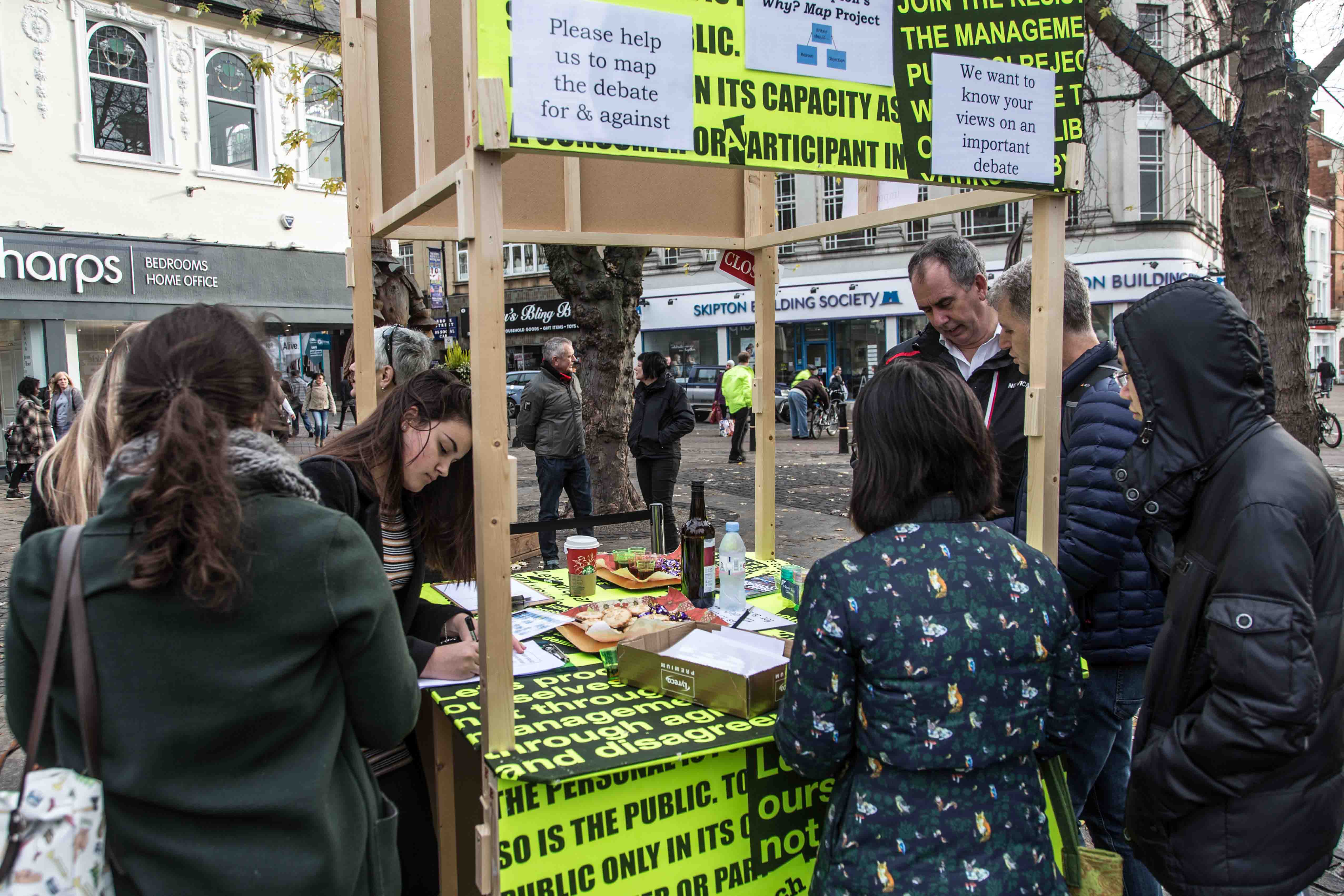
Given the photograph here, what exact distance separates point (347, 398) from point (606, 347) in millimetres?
5922

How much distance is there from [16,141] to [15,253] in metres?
1.70

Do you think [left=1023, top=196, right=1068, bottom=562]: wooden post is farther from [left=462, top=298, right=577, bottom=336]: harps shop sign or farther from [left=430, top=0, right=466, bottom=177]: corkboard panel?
[left=462, top=298, right=577, bottom=336]: harps shop sign

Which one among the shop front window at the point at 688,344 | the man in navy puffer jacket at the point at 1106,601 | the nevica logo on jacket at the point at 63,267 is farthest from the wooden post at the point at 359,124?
the shop front window at the point at 688,344

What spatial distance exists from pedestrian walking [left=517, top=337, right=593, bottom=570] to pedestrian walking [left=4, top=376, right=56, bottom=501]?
6.90 meters

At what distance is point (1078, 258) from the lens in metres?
26.2

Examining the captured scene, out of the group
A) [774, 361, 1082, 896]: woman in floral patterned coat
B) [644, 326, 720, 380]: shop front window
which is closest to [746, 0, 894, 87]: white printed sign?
[774, 361, 1082, 896]: woman in floral patterned coat

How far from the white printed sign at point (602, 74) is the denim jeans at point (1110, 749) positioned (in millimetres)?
1861

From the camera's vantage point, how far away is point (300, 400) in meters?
18.8

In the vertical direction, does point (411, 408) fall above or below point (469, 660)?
above

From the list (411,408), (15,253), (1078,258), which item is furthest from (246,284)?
(1078,258)

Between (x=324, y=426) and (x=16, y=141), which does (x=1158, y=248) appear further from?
(x=16, y=141)

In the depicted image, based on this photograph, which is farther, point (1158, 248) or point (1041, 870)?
point (1158, 248)

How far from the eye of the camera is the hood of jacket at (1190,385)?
1717 millimetres

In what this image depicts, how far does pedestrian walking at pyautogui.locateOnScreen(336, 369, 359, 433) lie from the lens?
16.5 ft
